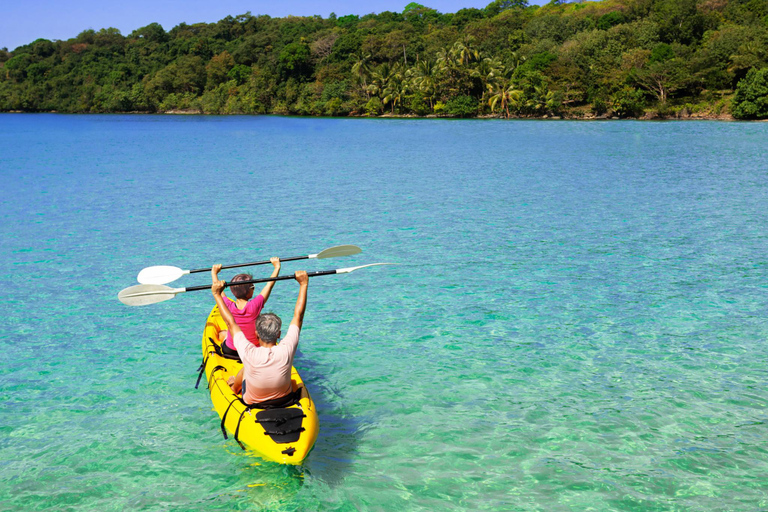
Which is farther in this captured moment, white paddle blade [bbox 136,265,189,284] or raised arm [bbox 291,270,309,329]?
white paddle blade [bbox 136,265,189,284]

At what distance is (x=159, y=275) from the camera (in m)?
7.62

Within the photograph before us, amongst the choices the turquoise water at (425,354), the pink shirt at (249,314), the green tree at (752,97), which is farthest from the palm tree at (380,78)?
the pink shirt at (249,314)

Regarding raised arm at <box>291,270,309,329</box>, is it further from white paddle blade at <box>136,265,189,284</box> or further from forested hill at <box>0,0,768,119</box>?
forested hill at <box>0,0,768,119</box>

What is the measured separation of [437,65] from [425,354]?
7521 cm

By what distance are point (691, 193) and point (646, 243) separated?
8.17 metres

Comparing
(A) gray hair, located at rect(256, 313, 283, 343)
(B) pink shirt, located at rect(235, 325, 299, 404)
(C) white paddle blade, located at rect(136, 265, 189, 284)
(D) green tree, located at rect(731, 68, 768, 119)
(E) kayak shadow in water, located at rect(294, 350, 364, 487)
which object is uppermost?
(D) green tree, located at rect(731, 68, 768, 119)

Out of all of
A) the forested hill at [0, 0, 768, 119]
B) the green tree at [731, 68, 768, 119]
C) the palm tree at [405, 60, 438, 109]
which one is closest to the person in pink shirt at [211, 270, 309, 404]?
the green tree at [731, 68, 768, 119]

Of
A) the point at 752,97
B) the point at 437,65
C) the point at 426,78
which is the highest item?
the point at 437,65

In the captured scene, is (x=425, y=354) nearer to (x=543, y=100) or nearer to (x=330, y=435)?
(x=330, y=435)

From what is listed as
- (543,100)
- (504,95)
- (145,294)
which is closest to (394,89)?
(504,95)

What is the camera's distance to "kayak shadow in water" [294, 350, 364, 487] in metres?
5.72

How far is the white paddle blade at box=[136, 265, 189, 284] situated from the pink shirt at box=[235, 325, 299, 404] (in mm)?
2601

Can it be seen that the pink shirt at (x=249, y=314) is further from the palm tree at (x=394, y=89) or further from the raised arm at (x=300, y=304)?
the palm tree at (x=394, y=89)

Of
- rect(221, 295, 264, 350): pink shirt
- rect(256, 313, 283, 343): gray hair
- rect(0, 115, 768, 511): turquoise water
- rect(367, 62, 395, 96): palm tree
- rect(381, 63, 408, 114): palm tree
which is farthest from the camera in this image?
rect(367, 62, 395, 96): palm tree
